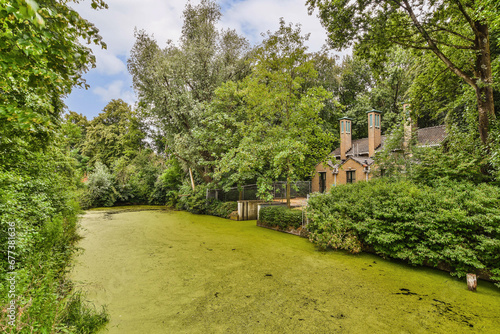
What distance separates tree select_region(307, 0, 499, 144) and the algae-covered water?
4421mm

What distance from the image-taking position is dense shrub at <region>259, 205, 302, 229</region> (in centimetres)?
793

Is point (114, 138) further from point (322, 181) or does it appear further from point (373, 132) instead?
point (373, 132)

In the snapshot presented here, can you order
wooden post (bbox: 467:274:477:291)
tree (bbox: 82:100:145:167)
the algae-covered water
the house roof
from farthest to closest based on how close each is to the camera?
tree (bbox: 82:100:145:167) < the house roof < wooden post (bbox: 467:274:477:291) < the algae-covered water

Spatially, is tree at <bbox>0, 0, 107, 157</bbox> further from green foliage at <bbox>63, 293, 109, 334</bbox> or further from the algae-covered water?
the algae-covered water

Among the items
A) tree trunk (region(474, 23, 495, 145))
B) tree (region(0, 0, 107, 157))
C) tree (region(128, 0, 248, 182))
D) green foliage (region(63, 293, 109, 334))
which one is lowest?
green foliage (region(63, 293, 109, 334))

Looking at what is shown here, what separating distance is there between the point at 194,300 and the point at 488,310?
4251 millimetres

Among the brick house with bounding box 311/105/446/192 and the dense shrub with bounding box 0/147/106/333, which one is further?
the brick house with bounding box 311/105/446/192

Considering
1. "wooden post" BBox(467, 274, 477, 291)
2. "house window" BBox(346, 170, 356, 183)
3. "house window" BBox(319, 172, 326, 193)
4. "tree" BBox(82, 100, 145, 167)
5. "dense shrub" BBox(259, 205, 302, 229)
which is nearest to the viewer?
"wooden post" BBox(467, 274, 477, 291)

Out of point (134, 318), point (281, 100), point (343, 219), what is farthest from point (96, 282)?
point (281, 100)

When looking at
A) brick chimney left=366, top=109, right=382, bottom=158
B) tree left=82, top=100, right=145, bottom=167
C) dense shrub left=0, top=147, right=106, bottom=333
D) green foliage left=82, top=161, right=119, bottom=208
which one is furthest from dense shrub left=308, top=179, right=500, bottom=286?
tree left=82, top=100, right=145, bottom=167

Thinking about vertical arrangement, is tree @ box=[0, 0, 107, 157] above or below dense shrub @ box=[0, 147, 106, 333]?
above

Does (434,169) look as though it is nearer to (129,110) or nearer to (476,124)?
(476,124)

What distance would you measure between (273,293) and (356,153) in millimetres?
17626

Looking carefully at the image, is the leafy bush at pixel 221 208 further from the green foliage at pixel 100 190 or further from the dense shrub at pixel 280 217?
the green foliage at pixel 100 190
